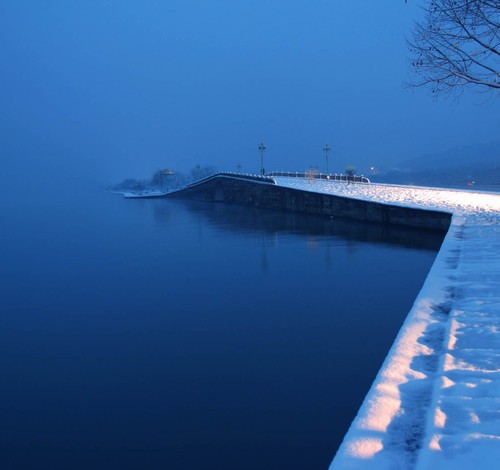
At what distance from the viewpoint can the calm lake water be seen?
5.90 meters

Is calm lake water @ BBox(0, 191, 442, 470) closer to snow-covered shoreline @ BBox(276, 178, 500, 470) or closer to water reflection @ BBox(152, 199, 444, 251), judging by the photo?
water reflection @ BBox(152, 199, 444, 251)

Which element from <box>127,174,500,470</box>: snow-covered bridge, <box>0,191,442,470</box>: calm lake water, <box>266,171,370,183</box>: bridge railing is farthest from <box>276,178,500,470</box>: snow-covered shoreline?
<box>266,171,370,183</box>: bridge railing

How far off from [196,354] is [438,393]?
5365 millimetres

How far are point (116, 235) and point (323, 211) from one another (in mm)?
13726

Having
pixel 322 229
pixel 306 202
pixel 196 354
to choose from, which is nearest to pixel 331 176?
pixel 306 202

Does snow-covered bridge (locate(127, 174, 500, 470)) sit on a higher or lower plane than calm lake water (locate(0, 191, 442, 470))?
higher

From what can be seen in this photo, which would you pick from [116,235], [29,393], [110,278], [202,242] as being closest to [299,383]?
[29,393]

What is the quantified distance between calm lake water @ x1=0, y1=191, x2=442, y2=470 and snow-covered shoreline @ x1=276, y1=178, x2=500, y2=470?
145 cm

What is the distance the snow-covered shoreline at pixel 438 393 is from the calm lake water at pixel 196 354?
1451 millimetres

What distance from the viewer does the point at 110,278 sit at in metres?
17.3

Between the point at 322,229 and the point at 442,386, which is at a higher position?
the point at 442,386

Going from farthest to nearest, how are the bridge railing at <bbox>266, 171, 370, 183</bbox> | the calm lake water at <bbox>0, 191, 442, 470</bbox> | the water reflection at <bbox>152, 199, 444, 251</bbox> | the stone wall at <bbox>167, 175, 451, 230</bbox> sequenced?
1. the bridge railing at <bbox>266, 171, 370, 183</bbox>
2. the stone wall at <bbox>167, 175, 451, 230</bbox>
3. the water reflection at <bbox>152, 199, 444, 251</bbox>
4. the calm lake water at <bbox>0, 191, 442, 470</bbox>

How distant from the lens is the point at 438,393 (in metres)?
4.28

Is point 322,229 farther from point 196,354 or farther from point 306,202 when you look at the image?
point 196,354
